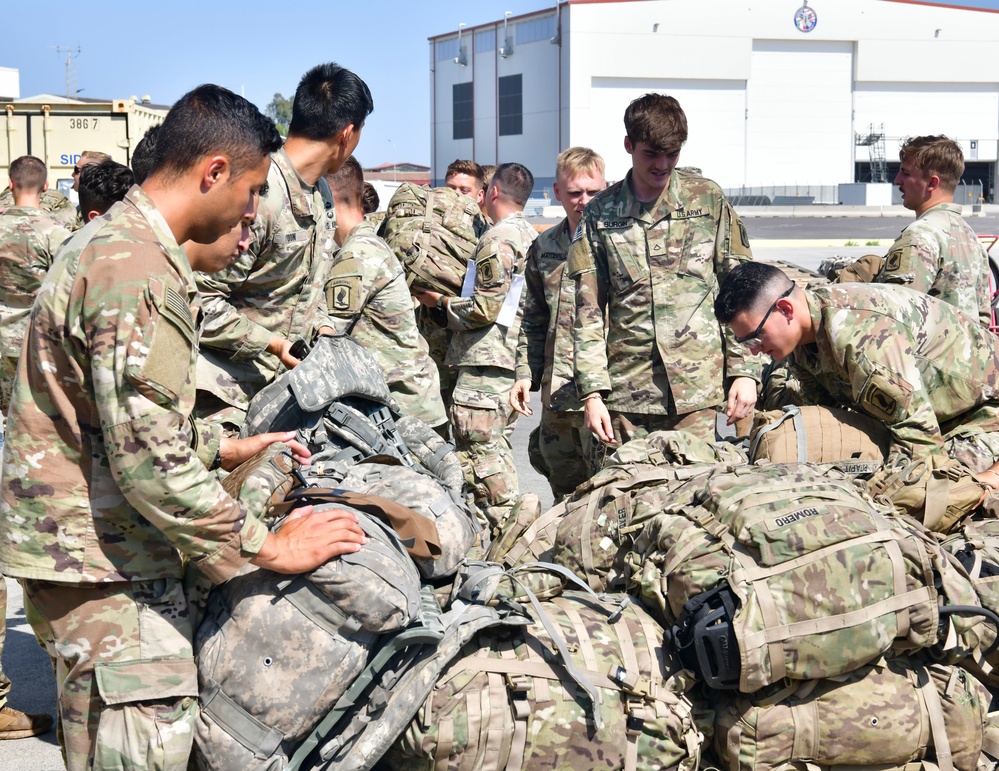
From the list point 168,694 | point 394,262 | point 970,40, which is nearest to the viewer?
point 168,694

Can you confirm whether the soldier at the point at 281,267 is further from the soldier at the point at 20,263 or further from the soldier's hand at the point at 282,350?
the soldier at the point at 20,263

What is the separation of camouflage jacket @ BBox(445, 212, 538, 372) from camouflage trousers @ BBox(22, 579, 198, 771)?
3.80 m

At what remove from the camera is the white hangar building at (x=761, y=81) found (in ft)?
187

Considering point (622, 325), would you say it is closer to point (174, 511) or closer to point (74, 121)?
point (174, 511)

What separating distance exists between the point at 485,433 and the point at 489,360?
43 cm

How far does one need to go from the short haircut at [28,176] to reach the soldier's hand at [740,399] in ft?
17.2

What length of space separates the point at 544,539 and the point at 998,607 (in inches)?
57.6

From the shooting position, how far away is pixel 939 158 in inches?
225

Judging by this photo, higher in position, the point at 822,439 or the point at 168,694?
the point at 822,439

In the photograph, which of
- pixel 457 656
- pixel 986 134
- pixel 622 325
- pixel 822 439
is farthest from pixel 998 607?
pixel 986 134

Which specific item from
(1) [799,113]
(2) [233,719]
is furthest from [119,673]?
(1) [799,113]

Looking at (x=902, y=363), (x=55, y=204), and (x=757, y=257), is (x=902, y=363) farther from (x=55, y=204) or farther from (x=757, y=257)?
(x=757, y=257)

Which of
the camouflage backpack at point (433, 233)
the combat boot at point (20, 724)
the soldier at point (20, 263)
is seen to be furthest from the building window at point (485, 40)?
the combat boot at point (20, 724)

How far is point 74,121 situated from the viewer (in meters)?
16.4
